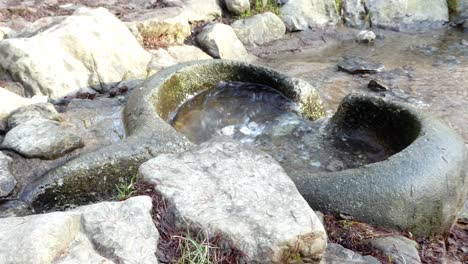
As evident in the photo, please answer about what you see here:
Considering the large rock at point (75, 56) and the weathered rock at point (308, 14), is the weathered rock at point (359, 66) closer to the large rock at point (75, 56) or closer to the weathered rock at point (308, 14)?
the weathered rock at point (308, 14)

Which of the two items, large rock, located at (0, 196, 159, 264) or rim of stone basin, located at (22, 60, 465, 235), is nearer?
large rock, located at (0, 196, 159, 264)

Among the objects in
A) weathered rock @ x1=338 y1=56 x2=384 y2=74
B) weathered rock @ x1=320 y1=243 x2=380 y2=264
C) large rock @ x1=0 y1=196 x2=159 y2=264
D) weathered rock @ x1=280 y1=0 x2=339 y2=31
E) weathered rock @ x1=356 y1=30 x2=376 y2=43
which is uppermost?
large rock @ x1=0 y1=196 x2=159 y2=264

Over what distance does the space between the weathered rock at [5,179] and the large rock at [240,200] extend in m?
1.39

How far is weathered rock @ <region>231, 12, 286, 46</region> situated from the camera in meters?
9.90

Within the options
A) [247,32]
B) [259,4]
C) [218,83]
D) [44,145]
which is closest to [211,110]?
[218,83]

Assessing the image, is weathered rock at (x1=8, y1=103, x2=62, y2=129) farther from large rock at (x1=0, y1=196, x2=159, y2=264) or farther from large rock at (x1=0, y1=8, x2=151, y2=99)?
large rock at (x1=0, y1=196, x2=159, y2=264)

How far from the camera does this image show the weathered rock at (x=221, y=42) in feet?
29.0

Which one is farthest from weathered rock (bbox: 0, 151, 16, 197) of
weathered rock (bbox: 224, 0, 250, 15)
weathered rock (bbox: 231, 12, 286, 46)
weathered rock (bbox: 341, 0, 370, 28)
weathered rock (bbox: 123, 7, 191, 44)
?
weathered rock (bbox: 341, 0, 370, 28)

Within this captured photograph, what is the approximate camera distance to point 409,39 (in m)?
10.7

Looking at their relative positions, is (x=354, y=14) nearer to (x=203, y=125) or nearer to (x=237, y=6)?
(x=237, y=6)

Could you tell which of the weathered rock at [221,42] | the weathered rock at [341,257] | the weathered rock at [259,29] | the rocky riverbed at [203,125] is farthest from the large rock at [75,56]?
the weathered rock at [341,257]

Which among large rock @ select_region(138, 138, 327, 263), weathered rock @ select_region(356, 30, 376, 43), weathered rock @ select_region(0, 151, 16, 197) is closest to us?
large rock @ select_region(138, 138, 327, 263)

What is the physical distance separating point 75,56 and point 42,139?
7.53 ft

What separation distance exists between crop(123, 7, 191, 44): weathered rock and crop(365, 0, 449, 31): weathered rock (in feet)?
16.9
